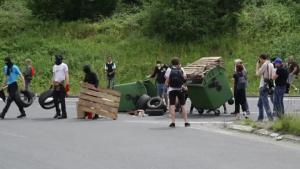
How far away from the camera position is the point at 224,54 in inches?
1395

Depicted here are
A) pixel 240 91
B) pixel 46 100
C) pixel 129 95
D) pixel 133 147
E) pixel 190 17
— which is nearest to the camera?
pixel 133 147

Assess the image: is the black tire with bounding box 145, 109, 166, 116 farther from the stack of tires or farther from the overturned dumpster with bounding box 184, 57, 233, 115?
the overturned dumpster with bounding box 184, 57, 233, 115

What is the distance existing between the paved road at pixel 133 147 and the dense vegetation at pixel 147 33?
15.8 metres

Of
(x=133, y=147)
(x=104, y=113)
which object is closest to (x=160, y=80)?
(x=104, y=113)

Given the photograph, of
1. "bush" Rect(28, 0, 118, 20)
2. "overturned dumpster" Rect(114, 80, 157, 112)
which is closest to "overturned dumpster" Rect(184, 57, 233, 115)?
"overturned dumpster" Rect(114, 80, 157, 112)

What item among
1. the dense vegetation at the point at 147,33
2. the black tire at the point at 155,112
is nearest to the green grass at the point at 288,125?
the black tire at the point at 155,112

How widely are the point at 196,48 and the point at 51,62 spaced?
7647mm

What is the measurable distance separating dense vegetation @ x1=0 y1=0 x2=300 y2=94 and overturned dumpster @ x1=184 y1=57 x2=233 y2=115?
12.2 metres

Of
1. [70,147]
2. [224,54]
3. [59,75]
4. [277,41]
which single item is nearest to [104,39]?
[224,54]

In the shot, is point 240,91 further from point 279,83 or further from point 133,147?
point 133,147

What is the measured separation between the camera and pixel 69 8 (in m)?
39.1

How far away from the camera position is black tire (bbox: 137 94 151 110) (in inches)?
847

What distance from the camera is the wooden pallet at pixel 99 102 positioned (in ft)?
64.2

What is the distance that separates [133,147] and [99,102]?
6210 mm
